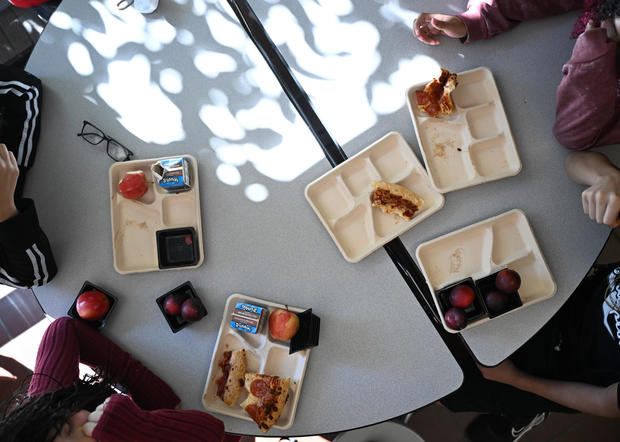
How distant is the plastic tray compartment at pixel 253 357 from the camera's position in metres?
1.32

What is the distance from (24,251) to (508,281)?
1395 mm

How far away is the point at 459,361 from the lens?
130 cm

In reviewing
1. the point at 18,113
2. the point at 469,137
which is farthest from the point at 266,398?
the point at 18,113

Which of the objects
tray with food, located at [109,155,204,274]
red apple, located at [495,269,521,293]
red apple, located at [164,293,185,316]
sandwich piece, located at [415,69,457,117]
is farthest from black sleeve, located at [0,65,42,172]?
red apple, located at [495,269,521,293]

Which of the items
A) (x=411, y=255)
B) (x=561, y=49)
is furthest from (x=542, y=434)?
(x=561, y=49)

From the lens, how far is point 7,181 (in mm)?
1332

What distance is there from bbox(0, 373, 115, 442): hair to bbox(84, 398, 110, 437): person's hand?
41 mm

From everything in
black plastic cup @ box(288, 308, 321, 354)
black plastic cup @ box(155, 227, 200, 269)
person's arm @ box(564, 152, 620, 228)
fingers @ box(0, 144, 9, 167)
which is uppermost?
fingers @ box(0, 144, 9, 167)

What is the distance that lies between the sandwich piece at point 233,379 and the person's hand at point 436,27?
112cm

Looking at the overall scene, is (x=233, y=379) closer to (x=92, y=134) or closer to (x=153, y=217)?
(x=153, y=217)

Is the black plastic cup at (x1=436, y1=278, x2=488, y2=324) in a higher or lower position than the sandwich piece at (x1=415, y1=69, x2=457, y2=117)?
lower

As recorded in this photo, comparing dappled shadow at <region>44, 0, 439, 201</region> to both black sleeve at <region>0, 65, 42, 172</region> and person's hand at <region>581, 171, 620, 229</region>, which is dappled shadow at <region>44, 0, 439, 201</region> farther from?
person's hand at <region>581, 171, 620, 229</region>

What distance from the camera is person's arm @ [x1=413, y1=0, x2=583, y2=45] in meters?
1.39

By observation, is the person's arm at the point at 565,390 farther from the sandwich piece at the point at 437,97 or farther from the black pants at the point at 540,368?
the sandwich piece at the point at 437,97
